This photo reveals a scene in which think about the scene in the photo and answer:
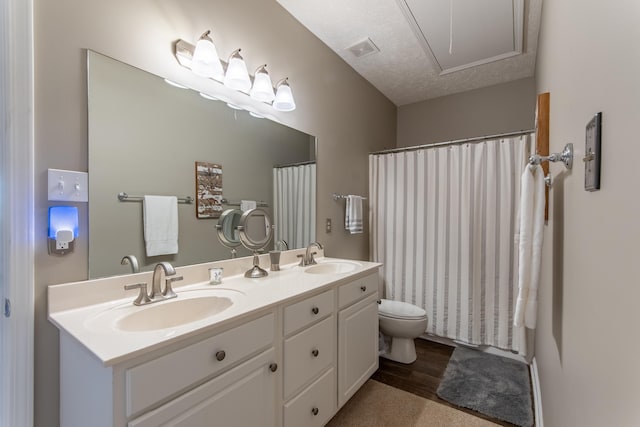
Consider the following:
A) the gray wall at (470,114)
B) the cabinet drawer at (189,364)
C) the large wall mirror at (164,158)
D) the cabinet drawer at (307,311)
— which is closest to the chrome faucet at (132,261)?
the large wall mirror at (164,158)

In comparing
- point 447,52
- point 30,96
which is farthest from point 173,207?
point 447,52

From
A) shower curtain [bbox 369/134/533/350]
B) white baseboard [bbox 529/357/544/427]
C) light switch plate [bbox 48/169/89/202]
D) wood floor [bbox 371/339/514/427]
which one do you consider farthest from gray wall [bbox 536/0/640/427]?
light switch plate [bbox 48/169/89/202]

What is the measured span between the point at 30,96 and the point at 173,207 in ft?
2.02

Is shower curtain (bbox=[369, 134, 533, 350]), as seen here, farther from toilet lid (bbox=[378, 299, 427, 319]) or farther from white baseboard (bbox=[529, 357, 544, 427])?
toilet lid (bbox=[378, 299, 427, 319])

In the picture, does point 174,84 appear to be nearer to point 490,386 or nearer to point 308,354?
point 308,354

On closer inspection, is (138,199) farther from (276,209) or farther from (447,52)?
(447,52)

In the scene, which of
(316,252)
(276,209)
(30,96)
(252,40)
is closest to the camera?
(30,96)

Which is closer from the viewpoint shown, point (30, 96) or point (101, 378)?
point (101, 378)

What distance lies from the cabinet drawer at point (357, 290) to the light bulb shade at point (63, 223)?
1.22 meters

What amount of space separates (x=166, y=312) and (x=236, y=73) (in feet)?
4.13

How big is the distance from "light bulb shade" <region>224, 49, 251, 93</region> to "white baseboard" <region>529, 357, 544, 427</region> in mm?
2465

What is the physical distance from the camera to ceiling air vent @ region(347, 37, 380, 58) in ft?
7.39

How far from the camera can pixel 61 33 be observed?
3.34 ft

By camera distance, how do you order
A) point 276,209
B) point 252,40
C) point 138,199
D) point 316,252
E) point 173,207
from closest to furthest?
1. point 138,199
2. point 173,207
3. point 252,40
4. point 276,209
5. point 316,252
